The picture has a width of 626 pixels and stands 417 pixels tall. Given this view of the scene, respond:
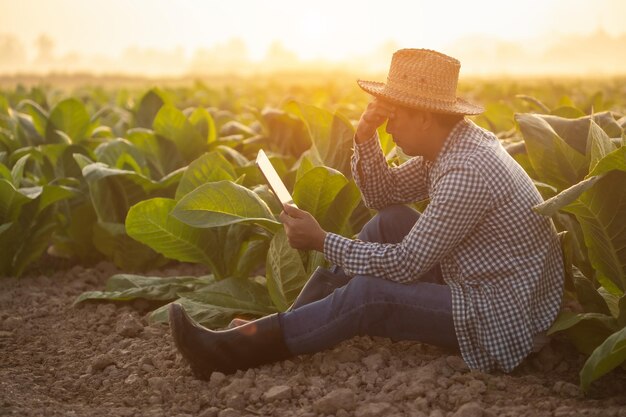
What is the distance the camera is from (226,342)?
2984 mm

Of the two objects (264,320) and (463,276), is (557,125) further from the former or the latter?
(264,320)

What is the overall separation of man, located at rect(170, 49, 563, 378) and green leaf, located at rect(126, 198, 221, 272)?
78cm

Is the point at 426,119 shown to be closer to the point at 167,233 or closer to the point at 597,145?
the point at 597,145

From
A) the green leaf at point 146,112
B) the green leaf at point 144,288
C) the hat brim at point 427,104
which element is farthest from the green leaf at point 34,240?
the hat brim at point 427,104

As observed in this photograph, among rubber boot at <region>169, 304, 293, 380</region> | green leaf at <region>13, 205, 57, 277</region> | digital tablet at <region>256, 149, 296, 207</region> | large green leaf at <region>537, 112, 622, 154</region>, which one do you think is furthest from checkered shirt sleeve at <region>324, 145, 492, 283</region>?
green leaf at <region>13, 205, 57, 277</region>

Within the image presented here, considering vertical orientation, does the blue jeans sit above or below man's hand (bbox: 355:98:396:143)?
below

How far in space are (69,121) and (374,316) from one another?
3.55 m

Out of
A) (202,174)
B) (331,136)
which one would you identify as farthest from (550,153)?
(202,174)

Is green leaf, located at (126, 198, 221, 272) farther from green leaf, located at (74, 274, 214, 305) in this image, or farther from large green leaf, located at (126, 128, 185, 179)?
large green leaf, located at (126, 128, 185, 179)

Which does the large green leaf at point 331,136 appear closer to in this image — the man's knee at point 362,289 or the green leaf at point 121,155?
the green leaf at point 121,155

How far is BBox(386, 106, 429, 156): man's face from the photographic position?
297 centimetres

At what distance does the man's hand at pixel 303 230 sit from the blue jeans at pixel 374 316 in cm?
19

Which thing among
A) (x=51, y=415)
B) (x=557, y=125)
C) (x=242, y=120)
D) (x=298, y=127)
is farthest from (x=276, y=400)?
(x=242, y=120)

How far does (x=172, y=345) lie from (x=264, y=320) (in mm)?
590
